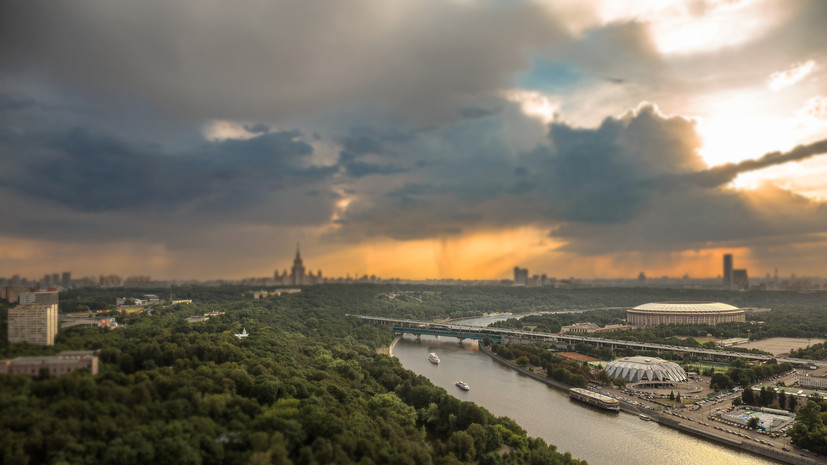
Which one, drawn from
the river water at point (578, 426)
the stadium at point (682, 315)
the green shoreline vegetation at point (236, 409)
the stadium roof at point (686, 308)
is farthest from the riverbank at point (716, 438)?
the stadium roof at point (686, 308)

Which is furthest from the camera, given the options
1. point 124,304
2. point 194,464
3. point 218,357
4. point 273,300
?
point 273,300

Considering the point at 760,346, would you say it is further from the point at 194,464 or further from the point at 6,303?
the point at 6,303

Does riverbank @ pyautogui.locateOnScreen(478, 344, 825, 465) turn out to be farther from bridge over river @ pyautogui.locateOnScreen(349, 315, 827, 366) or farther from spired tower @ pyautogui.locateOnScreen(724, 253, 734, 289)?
spired tower @ pyautogui.locateOnScreen(724, 253, 734, 289)

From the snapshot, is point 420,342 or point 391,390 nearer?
point 391,390

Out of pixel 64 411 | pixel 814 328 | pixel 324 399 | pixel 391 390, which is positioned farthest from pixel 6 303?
pixel 814 328

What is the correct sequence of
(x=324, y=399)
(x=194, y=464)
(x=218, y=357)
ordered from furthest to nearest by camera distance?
(x=218, y=357) → (x=324, y=399) → (x=194, y=464)

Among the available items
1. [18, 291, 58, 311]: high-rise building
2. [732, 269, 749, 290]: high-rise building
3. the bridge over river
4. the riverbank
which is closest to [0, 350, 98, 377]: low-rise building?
[18, 291, 58, 311]: high-rise building
